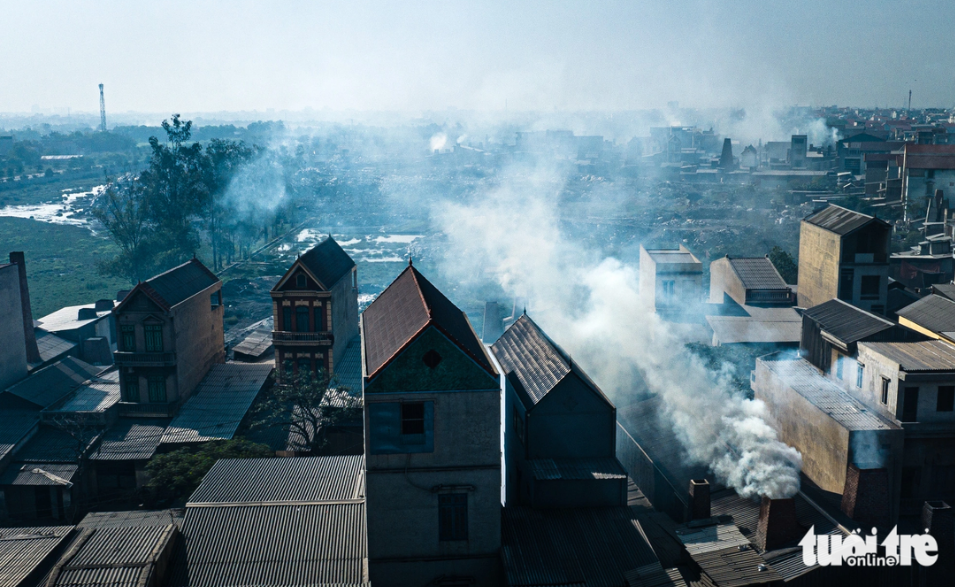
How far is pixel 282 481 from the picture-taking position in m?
23.1

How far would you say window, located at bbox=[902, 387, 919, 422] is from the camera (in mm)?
24469

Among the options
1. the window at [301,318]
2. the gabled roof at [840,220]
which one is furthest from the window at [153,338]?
the gabled roof at [840,220]

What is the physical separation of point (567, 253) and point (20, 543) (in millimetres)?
53294

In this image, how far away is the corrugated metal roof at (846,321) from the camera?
27531mm

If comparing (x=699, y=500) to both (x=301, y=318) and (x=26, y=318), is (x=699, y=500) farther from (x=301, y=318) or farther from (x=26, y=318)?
(x=26, y=318)

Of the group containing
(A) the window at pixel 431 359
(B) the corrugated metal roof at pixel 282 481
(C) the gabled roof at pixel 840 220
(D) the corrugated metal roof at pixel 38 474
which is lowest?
(D) the corrugated metal roof at pixel 38 474

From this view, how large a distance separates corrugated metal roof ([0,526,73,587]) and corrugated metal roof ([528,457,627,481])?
1192 cm

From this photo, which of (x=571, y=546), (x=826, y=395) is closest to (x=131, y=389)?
(x=571, y=546)

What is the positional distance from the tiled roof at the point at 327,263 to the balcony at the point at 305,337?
7.00 ft

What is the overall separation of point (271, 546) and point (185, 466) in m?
8.51

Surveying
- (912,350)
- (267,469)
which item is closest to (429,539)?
(267,469)

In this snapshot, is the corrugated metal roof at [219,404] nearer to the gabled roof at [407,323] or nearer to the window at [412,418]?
the gabled roof at [407,323]

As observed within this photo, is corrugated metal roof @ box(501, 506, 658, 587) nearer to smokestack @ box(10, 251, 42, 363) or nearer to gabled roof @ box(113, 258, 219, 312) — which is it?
gabled roof @ box(113, 258, 219, 312)

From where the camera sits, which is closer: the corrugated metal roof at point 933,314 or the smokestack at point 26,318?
the corrugated metal roof at point 933,314
